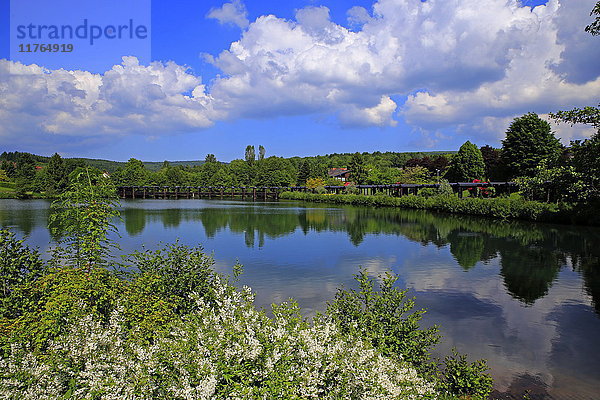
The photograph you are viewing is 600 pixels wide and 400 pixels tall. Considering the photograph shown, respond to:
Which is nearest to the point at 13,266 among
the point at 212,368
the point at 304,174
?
the point at 212,368

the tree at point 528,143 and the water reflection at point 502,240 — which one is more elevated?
the tree at point 528,143

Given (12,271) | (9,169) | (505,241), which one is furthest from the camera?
(9,169)

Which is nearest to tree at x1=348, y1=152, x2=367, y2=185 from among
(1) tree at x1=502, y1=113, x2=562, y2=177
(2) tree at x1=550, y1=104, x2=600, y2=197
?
(1) tree at x1=502, y1=113, x2=562, y2=177

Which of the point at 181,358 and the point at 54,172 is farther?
the point at 54,172

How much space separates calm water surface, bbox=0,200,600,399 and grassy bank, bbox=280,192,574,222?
443 cm

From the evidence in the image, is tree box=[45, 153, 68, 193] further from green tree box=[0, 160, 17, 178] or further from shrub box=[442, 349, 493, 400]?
shrub box=[442, 349, 493, 400]

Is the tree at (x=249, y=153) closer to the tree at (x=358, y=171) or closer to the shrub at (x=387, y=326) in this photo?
the tree at (x=358, y=171)

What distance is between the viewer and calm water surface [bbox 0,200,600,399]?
9.57 metres

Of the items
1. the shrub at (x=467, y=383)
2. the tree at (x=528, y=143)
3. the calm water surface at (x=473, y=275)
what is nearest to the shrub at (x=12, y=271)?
the calm water surface at (x=473, y=275)

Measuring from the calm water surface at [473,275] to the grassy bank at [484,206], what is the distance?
14.5ft

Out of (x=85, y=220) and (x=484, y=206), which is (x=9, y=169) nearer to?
(x=484, y=206)

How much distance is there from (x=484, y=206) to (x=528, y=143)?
62.0 feet

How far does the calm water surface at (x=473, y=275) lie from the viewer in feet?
31.4

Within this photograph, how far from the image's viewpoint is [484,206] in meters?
45.7
